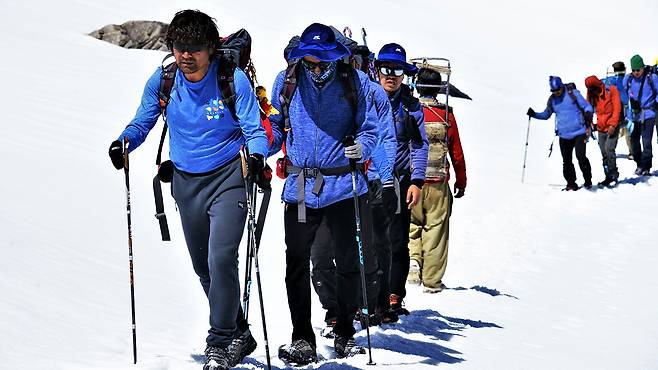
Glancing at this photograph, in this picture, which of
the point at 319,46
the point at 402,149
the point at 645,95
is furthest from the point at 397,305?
the point at 645,95

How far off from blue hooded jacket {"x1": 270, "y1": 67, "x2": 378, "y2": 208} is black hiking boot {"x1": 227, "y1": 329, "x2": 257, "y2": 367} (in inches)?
35.5

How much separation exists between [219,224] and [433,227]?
4.88 m

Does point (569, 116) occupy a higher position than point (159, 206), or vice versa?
point (569, 116)

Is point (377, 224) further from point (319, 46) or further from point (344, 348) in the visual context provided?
point (319, 46)

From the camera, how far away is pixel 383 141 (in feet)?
25.3

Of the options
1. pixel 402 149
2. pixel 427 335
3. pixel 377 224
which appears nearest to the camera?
pixel 377 224

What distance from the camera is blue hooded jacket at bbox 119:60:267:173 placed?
19.2 ft

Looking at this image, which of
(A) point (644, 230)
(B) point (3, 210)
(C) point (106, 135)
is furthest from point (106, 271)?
(A) point (644, 230)

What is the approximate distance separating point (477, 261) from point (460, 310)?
317 cm

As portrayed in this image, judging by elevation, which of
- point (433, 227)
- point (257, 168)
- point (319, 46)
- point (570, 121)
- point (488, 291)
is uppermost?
point (319, 46)

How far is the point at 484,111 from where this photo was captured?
105 ft

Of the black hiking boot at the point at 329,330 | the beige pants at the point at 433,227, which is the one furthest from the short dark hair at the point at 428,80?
the black hiking boot at the point at 329,330

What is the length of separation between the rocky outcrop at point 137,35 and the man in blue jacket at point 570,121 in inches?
455

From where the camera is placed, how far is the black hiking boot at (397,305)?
901cm
